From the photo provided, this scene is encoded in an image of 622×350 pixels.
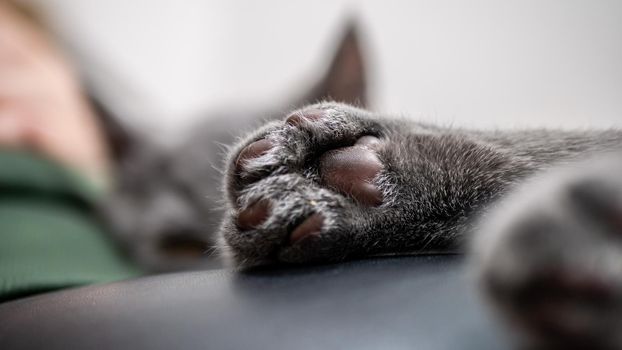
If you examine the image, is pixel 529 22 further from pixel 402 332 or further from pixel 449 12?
pixel 402 332

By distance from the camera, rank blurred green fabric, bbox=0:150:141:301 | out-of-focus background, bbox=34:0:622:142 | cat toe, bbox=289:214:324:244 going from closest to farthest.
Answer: cat toe, bbox=289:214:324:244
blurred green fabric, bbox=0:150:141:301
out-of-focus background, bbox=34:0:622:142

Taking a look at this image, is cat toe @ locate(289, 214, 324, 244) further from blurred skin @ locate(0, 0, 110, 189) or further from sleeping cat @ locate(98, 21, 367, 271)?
blurred skin @ locate(0, 0, 110, 189)

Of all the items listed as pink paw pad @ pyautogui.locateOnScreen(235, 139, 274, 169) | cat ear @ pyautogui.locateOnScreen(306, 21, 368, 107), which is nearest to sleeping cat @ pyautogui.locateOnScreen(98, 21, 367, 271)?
cat ear @ pyautogui.locateOnScreen(306, 21, 368, 107)

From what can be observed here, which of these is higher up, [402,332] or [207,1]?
[402,332]

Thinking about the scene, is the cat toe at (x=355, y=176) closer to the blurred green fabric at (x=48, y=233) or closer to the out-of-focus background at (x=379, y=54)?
the blurred green fabric at (x=48, y=233)

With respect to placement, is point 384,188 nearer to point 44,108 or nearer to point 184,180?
point 184,180

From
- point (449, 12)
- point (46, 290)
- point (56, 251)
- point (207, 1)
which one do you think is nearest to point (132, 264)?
point (56, 251)
